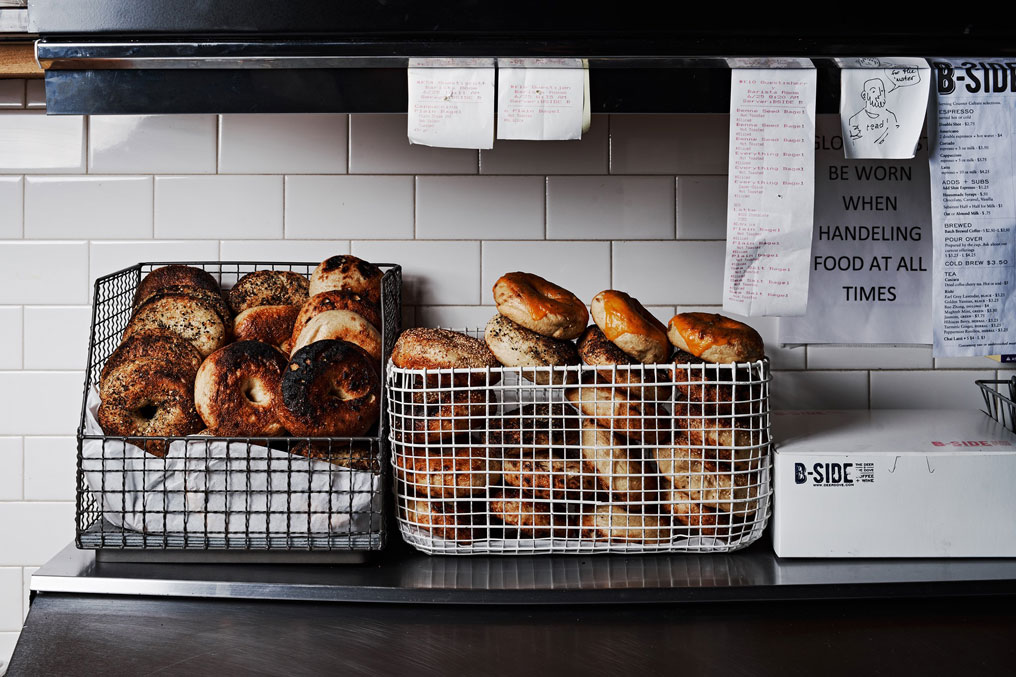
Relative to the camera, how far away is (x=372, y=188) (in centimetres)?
147

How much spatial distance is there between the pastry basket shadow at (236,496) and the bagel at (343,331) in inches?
5.9

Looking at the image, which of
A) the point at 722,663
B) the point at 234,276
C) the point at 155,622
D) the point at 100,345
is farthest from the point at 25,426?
the point at 722,663

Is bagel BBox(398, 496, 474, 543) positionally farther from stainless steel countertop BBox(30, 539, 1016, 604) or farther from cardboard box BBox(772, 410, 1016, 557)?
cardboard box BBox(772, 410, 1016, 557)

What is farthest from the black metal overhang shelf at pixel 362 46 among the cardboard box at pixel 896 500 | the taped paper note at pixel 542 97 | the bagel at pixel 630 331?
the cardboard box at pixel 896 500

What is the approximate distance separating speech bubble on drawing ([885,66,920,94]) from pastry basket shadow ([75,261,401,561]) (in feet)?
2.53

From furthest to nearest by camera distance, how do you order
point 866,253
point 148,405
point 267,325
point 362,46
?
point 866,253 < point 267,325 < point 148,405 < point 362,46

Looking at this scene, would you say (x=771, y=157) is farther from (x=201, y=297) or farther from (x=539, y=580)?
(x=201, y=297)

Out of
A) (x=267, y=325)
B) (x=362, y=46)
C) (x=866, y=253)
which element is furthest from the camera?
(x=866, y=253)

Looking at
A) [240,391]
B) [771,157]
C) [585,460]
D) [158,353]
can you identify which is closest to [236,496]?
[240,391]

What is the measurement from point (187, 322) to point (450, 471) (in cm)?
47

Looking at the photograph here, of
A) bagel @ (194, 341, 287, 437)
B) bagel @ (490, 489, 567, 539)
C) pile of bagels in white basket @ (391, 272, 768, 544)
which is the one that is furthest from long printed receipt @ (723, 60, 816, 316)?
bagel @ (194, 341, 287, 437)

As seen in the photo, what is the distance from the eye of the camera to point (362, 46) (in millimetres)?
1035

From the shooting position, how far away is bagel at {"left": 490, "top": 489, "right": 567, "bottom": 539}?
3.58ft

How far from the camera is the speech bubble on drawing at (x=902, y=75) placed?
105 centimetres
